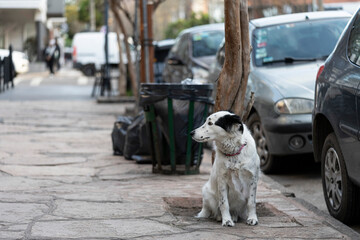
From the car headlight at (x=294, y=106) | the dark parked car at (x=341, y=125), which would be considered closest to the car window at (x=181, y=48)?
the car headlight at (x=294, y=106)

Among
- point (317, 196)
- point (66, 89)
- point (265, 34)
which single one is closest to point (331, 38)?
point (265, 34)

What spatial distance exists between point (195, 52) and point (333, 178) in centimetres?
865

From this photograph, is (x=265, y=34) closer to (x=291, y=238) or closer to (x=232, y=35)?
(x=232, y=35)

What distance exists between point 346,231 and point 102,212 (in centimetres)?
191

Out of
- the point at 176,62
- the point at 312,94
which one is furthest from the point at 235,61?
the point at 176,62

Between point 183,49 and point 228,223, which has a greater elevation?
point 183,49

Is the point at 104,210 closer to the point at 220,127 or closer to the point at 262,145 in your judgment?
the point at 220,127

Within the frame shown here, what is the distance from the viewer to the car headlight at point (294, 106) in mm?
8828

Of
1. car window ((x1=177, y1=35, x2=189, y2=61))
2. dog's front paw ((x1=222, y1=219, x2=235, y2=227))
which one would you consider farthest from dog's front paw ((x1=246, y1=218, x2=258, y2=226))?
car window ((x1=177, y1=35, x2=189, y2=61))

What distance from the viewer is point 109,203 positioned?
22.0ft

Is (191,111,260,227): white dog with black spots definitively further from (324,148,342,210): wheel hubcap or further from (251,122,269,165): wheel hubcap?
(251,122,269,165): wheel hubcap

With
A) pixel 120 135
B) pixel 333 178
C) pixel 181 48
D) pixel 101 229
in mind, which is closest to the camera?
pixel 101 229

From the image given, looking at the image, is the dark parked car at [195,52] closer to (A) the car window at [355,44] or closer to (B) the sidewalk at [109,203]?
(B) the sidewalk at [109,203]

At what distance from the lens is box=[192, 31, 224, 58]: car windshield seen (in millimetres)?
14836
